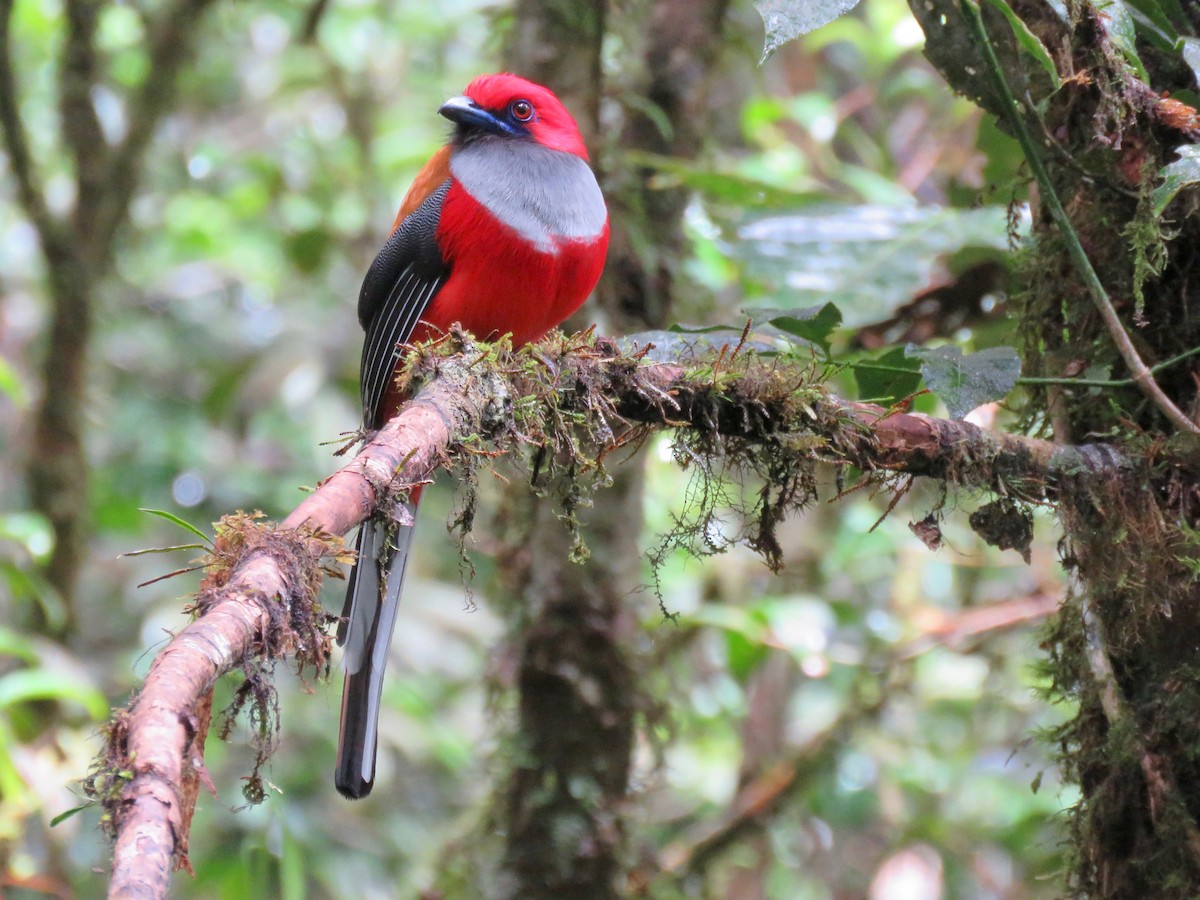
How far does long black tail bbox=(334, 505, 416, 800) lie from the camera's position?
2043 mm

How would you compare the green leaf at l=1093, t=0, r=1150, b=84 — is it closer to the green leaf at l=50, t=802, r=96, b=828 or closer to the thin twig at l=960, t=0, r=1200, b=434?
the thin twig at l=960, t=0, r=1200, b=434

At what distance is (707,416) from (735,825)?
8.92 ft

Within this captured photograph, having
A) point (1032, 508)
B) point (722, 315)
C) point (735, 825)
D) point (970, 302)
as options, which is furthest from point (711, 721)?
point (1032, 508)

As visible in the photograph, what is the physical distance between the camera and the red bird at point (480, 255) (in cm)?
261

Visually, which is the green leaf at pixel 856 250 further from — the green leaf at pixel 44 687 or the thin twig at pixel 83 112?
the thin twig at pixel 83 112

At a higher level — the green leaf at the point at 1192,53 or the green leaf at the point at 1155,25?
the green leaf at the point at 1155,25

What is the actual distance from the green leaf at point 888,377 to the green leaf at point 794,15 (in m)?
0.53

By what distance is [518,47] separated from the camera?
11.7 feet

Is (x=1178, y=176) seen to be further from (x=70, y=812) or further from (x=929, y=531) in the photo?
(x=70, y=812)

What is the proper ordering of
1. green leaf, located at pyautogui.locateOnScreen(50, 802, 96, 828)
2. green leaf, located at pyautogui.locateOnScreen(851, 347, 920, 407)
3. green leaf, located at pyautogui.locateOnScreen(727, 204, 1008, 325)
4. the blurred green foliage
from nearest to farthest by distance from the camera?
green leaf, located at pyautogui.locateOnScreen(50, 802, 96, 828)
green leaf, located at pyautogui.locateOnScreen(851, 347, 920, 407)
green leaf, located at pyautogui.locateOnScreen(727, 204, 1008, 325)
the blurred green foliage

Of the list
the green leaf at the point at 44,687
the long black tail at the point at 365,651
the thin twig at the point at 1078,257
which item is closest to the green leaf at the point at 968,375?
the thin twig at the point at 1078,257

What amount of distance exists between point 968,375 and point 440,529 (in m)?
4.12

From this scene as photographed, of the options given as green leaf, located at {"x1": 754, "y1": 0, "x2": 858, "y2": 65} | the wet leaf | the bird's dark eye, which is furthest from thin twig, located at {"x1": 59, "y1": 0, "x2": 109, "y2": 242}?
the wet leaf

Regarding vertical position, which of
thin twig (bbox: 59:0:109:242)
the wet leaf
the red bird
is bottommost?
the wet leaf
